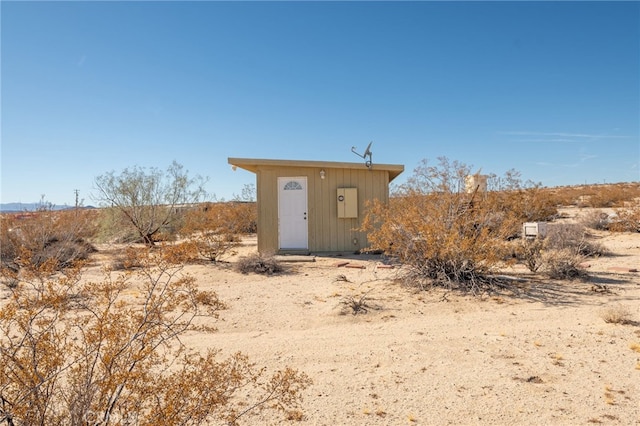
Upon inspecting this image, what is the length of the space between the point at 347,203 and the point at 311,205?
1.00 metres

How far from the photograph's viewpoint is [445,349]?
3.83m

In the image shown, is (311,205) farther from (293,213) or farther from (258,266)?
(258,266)

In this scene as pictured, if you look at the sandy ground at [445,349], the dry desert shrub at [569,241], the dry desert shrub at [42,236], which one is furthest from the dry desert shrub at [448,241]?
the dry desert shrub at [42,236]

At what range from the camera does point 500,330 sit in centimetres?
432

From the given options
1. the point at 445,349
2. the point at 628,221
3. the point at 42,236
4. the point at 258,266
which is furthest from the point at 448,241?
the point at 628,221

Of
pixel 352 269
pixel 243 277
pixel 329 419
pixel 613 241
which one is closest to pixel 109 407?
pixel 329 419

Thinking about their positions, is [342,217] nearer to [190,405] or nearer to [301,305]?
[301,305]

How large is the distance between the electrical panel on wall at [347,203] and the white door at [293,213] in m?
0.98

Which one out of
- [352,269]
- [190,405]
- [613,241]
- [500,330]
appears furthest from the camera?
[613,241]

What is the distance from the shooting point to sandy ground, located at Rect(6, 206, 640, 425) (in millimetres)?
2736

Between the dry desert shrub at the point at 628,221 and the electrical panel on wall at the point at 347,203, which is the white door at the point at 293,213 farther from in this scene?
the dry desert shrub at the point at 628,221

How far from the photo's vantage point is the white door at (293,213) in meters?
10.8

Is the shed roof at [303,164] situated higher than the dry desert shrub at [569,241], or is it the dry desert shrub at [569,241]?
the shed roof at [303,164]

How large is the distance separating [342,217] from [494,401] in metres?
8.01
